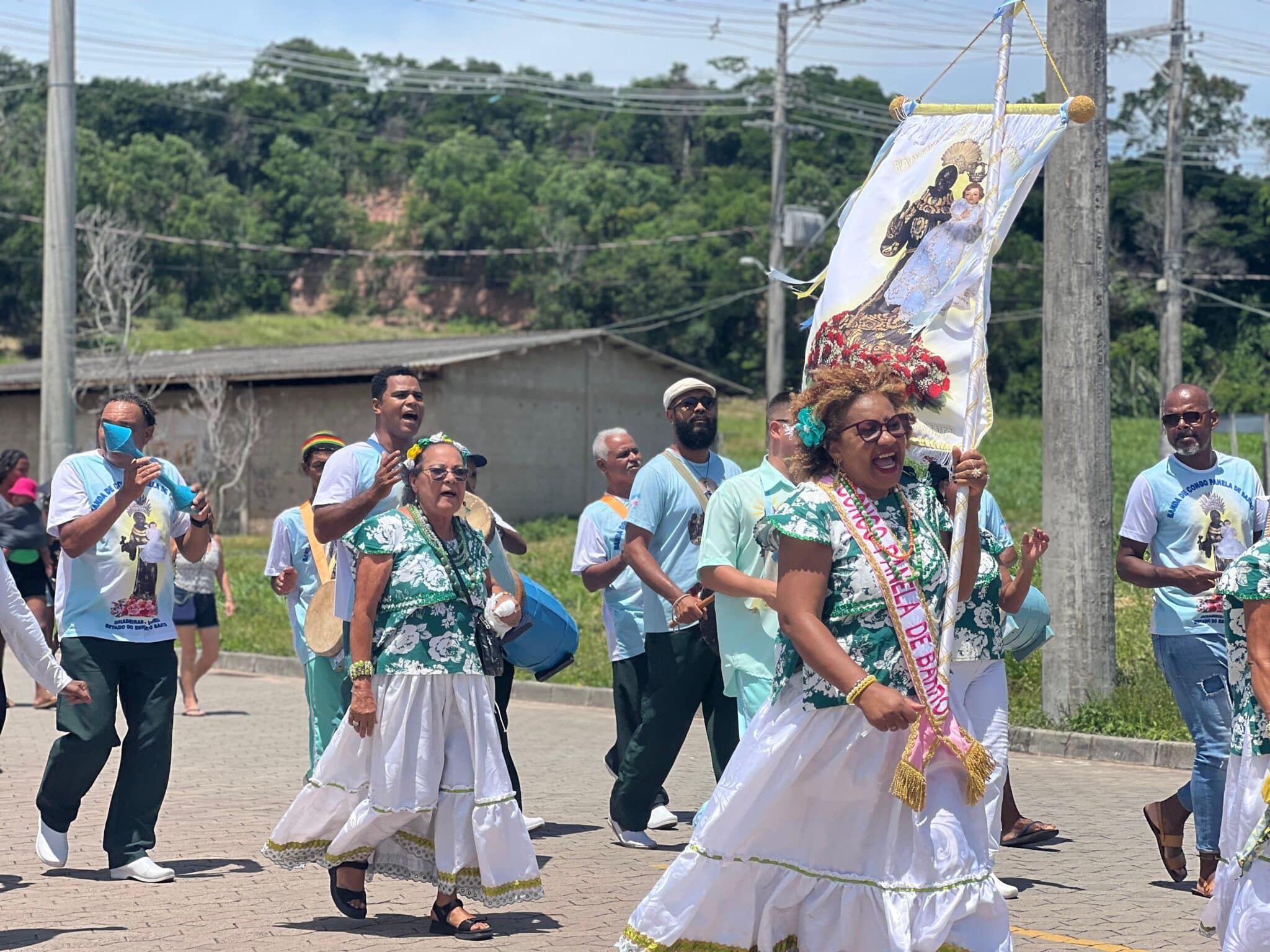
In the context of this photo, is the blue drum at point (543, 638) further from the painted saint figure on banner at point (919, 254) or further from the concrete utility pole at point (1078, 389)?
the concrete utility pole at point (1078, 389)

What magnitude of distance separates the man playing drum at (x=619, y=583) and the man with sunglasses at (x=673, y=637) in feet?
1.01

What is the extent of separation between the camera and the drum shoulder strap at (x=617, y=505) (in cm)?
884

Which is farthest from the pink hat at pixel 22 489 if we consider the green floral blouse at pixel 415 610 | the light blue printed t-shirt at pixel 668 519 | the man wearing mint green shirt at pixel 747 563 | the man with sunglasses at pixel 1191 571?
the man with sunglasses at pixel 1191 571

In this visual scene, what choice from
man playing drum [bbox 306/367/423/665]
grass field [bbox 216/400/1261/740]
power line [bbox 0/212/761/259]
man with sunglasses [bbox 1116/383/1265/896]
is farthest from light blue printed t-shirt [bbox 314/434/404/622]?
power line [bbox 0/212/761/259]

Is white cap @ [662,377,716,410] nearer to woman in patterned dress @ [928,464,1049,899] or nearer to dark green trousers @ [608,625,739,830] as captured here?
dark green trousers @ [608,625,739,830]

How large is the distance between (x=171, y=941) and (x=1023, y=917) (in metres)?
3.17

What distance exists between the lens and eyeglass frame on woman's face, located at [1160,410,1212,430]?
Result: 23.3 feet

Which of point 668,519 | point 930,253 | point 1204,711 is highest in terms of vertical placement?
point 930,253

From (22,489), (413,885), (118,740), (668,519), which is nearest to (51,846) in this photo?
(118,740)

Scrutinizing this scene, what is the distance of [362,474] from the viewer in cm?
674

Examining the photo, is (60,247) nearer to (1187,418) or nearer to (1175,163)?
(1187,418)

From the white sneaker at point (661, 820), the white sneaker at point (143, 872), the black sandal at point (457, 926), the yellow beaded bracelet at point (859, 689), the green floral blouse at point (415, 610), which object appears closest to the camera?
the yellow beaded bracelet at point (859, 689)

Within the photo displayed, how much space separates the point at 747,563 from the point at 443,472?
123 cm

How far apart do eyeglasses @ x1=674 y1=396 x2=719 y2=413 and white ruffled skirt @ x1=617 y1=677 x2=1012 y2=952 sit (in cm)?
331
